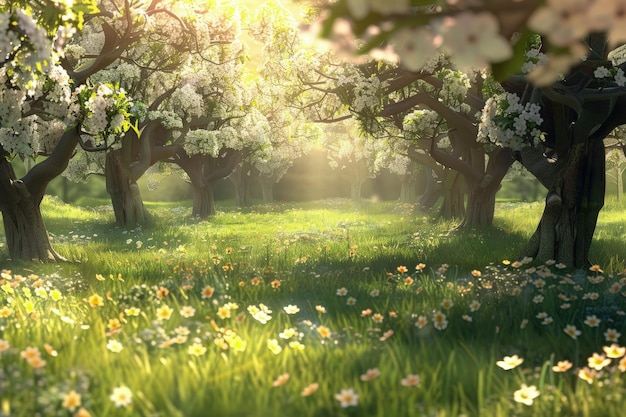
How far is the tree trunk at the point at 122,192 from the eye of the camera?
2198 centimetres

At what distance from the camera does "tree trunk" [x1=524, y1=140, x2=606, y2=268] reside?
959cm

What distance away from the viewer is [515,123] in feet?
31.2

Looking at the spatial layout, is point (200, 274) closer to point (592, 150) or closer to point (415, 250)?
point (415, 250)

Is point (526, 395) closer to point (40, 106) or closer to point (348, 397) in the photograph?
point (348, 397)

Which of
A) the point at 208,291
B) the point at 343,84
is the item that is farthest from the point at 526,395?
the point at 343,84

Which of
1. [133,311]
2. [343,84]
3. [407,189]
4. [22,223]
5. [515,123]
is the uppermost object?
[343,84]

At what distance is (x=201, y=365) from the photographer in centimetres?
392

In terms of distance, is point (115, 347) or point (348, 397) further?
point (115, 347)

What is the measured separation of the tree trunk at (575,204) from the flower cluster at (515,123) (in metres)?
0.75

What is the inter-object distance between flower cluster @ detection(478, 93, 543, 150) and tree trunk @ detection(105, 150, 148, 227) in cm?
1593

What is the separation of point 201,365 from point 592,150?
8.20m

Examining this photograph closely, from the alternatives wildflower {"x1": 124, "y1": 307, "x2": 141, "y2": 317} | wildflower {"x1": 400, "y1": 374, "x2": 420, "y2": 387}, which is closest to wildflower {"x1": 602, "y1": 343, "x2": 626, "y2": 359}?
wildflower {"x1": 400, "y1": 374, "x2": 420, "y2": 387}

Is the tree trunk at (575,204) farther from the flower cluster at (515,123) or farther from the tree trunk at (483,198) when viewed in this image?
the tree trunk at (483,198)

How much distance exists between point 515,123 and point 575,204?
5.79 ft
